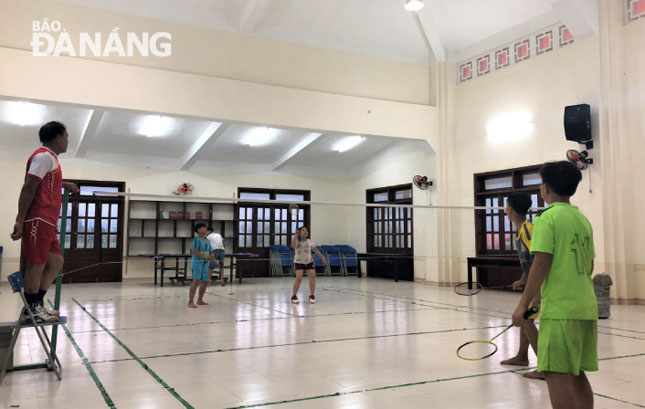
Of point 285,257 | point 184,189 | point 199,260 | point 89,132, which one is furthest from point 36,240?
point 285,257

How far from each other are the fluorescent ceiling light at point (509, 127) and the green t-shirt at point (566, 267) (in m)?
10.1

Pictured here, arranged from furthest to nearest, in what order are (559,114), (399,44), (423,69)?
(423,69) → (399,44) → (559,114)

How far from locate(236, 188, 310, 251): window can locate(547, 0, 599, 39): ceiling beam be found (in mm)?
9809

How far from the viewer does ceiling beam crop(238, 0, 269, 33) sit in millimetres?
10797

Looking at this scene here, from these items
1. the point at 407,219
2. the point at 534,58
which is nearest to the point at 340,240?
the point at 407,219

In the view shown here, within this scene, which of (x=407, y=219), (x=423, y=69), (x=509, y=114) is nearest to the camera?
(x=509, y=114)

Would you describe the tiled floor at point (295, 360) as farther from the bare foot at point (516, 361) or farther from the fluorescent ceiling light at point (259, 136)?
the fluorescent ceiling light at point (259, 136)

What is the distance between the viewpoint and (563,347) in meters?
2.51

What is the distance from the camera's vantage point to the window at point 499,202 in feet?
39.7

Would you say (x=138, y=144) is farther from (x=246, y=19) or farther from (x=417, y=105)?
(x=417, y=105)

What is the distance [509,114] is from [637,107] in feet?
10.1

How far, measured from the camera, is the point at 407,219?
1562 cm

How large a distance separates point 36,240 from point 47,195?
362 millimetres

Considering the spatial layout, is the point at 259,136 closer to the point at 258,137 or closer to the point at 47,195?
the point at 258,137
